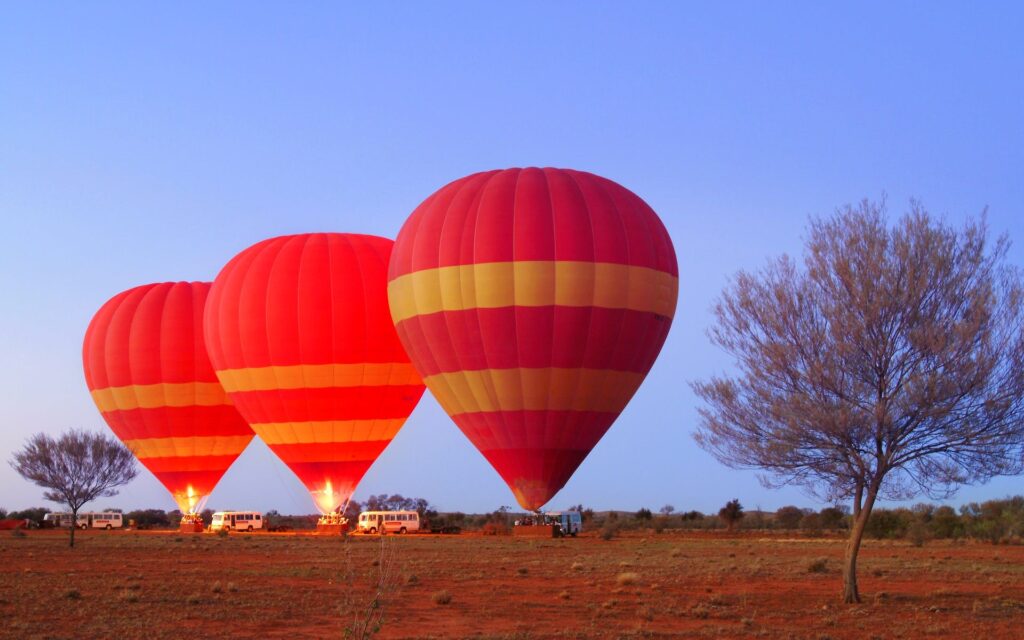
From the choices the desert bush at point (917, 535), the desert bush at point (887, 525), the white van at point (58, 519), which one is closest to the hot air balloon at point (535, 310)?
the desert bush at point (917, 535)

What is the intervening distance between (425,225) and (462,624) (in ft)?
69.7

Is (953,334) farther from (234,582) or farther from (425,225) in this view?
(425,225)

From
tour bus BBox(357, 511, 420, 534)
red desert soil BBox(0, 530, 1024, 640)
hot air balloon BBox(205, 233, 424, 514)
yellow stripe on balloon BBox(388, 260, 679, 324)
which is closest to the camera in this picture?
red desert soil BBox(0, 530, 1024, 640)

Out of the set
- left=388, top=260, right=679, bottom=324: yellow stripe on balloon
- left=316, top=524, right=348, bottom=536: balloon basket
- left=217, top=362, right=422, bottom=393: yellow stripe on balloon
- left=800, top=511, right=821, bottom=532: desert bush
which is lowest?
left=800, top=511, right=821, bottom=532: desert bush

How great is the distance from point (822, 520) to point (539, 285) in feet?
128

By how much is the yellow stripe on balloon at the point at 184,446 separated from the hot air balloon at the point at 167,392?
0.15ft

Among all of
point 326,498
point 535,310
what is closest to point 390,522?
point 326,498

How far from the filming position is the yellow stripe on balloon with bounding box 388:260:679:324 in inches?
1430

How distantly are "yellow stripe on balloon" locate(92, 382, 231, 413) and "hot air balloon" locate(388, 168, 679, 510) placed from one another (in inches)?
659

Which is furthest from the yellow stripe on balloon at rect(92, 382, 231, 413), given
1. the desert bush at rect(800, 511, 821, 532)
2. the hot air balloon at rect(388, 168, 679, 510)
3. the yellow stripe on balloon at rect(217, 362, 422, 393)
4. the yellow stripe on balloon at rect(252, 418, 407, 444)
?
the desert bush at rect(800, 511, 821, 532)

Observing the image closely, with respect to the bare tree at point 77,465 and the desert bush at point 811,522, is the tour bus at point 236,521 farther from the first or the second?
the desert bush at point 811,522

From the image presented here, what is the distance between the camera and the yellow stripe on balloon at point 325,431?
45.3 metres

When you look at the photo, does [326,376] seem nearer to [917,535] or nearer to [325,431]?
[325,431]

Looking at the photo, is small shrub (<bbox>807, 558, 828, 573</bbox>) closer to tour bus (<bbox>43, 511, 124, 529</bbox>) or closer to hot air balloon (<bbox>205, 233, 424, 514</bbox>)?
hot air balloon (<bbox>205, 233, 424, 514</bbox>)
